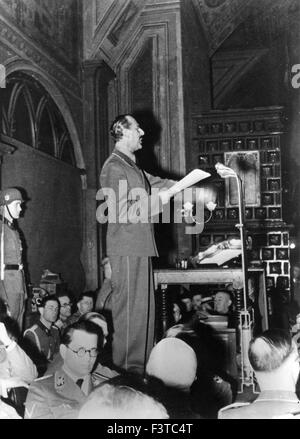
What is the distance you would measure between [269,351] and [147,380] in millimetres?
630

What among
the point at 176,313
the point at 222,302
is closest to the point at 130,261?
the point at 176,313

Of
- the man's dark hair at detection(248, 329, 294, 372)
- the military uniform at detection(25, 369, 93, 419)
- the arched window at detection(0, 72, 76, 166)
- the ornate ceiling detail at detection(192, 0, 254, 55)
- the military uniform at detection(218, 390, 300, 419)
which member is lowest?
the military uniform at detection(25, 369, 93, 419)

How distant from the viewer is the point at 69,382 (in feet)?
9.53

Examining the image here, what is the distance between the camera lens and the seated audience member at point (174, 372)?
8.43 ft

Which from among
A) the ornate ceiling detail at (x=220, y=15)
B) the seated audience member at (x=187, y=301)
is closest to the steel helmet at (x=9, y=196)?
the seated audience member at (x=187, y=301)

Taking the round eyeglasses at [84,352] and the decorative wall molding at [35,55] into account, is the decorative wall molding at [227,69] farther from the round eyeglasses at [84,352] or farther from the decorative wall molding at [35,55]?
the round eyeglasses at [84,352]

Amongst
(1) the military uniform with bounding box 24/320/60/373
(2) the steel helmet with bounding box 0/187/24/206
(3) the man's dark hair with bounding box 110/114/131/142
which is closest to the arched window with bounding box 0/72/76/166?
(2) the steel helmet with bounding box 0/187/24/206

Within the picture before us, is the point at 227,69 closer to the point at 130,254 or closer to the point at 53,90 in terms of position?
the point at 53,90

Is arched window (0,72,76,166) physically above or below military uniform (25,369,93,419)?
above

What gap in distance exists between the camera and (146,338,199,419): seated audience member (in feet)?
8.43

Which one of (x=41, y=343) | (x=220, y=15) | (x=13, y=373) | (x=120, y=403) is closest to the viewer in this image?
(x=120, y=403)

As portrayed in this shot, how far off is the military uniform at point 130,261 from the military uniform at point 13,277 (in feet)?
6.08

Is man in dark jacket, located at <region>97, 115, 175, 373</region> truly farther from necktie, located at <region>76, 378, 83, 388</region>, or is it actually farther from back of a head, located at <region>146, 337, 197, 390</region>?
back of a head, located at <region>146, 337, 197, 390</region>
